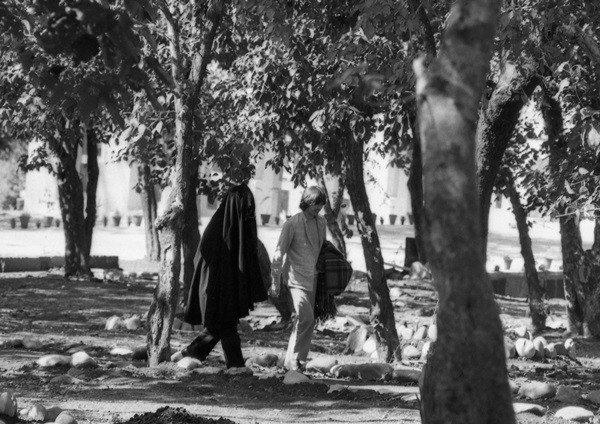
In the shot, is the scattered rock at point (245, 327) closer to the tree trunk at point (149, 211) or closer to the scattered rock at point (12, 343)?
the scattered rock at point (12, 343)

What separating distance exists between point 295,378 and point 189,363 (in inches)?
42.4

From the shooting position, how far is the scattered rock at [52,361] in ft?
34.5

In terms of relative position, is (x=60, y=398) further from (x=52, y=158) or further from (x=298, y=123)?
(x=52, y=158)

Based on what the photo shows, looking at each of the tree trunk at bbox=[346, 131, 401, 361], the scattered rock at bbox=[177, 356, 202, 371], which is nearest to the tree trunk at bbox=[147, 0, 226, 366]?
the scattered rock at bbox=[177, 356, 202, 371]

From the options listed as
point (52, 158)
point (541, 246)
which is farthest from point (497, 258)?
point (52, 158)

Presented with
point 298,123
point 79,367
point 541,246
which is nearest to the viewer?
point 79,367

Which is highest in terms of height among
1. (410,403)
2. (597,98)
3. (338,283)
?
(597,98)

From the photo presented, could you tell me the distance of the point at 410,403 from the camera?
29.8 feet

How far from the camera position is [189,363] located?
34.3 ft

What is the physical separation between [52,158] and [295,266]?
10563 mm

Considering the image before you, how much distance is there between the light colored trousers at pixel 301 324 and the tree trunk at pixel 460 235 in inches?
250

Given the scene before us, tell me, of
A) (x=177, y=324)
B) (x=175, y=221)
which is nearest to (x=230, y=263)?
(x=175, y=221)

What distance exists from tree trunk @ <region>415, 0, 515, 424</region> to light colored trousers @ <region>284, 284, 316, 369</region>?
634cm

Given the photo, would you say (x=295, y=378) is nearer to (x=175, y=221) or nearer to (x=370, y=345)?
(x=175, y=221)
